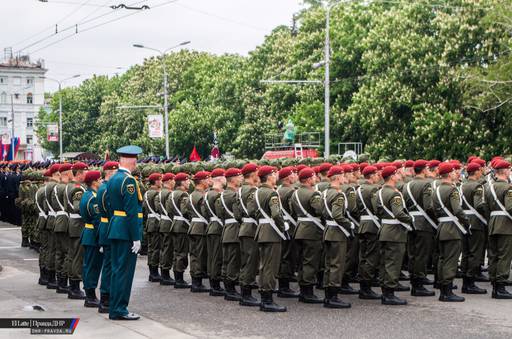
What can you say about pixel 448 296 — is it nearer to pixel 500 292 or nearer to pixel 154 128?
pixel 500 292

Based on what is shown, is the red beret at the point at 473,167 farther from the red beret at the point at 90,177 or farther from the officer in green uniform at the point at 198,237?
the red beret at the point at 90,177

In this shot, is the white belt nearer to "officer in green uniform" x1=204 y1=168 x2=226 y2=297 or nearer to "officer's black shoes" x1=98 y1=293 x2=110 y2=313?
"officer in green uniform" x1=204 y1=168 x2=226 y2=297

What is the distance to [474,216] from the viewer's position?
A: 14.0 m

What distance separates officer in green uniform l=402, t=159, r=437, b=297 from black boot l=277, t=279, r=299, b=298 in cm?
186

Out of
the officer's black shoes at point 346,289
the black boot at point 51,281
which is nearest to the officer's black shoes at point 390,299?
the officer's black shoes at point 346,289

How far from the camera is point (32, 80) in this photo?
404ft

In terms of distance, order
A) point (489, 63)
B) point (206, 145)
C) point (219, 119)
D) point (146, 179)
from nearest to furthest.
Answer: point (146, 179)
point (489, 63)
point (219, 119)
point (206, 145)

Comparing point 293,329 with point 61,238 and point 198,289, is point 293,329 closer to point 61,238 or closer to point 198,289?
point 198,289

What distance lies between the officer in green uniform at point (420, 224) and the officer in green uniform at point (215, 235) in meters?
3.02

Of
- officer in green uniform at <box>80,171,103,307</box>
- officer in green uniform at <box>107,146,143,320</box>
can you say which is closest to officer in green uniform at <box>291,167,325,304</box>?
officer in green uniform at <box>107,146,143,320</box>

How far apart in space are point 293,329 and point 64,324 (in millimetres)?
2827

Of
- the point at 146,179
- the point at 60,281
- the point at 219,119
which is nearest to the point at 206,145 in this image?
the point at 219,119

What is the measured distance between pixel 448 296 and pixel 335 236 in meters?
1.97

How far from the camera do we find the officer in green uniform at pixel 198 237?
1420cm
